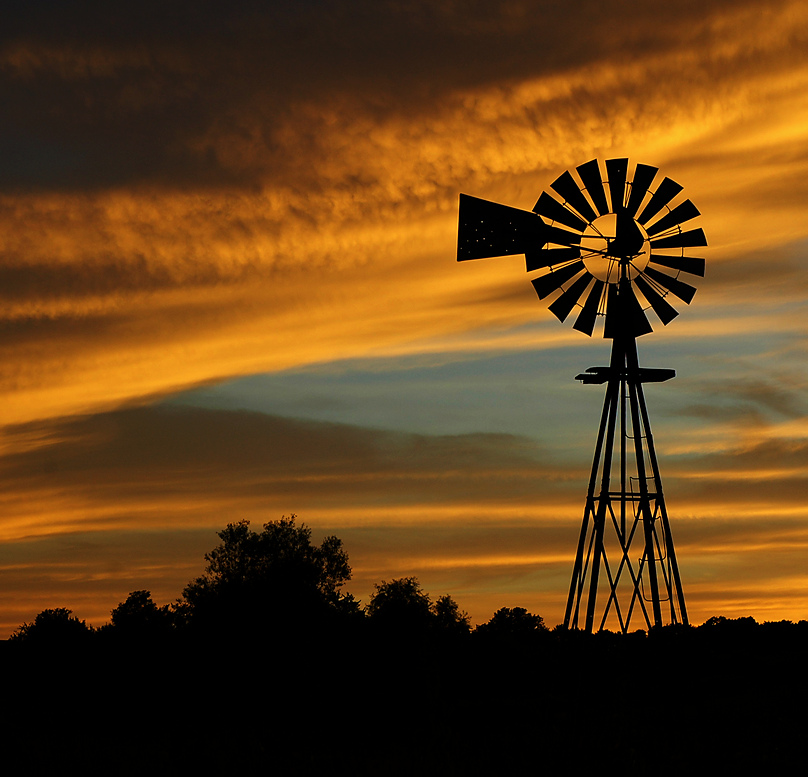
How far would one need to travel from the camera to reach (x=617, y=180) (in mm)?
31641

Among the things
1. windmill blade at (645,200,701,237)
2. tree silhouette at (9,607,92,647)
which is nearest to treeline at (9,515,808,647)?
tree silhouette at (9,607,92,647)

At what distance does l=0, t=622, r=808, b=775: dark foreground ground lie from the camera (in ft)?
66.7

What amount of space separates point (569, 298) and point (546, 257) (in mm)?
1399

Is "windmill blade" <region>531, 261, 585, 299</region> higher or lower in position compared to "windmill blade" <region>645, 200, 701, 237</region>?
lower

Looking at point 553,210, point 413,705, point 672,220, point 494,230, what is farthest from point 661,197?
point 413,705

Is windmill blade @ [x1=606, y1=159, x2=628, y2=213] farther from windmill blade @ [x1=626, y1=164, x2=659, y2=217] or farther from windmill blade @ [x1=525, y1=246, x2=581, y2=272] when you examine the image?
windmill blade @ [x1=525, y1=246, x2=581, y2=272]

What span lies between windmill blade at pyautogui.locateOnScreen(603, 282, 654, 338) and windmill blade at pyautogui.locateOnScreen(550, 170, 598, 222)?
7.49 feet

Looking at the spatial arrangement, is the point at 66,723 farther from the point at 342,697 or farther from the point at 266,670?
the point at 342,697

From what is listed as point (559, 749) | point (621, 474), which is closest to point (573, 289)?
point (621, 474)

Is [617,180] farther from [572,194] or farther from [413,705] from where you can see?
[413,705]

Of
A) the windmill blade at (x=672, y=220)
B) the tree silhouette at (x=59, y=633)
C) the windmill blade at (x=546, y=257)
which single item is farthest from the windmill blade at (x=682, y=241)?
the tree silhouette at (x=59, y=633)

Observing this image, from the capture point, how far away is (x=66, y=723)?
32062 mm

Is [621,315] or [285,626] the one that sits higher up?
[621,315]

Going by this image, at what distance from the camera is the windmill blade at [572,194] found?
1248 inches
